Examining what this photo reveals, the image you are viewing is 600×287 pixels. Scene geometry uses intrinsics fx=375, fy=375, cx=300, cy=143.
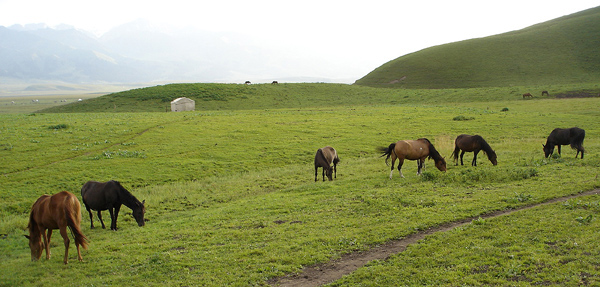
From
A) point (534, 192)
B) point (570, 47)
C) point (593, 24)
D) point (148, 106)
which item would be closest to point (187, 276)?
point (534, 192)

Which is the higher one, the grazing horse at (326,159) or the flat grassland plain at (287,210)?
the grazing horse at (326,159)

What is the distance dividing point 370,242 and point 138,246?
301 inches

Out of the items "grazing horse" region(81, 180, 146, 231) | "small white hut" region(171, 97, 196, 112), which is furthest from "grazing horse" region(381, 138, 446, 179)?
"small white hut" region(171, 97, 196, 112)

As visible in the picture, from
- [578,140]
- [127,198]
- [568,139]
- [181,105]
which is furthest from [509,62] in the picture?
[127,198]

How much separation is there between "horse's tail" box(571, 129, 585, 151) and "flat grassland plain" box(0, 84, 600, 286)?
3.99ft

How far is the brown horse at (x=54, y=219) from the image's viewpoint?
456 inches

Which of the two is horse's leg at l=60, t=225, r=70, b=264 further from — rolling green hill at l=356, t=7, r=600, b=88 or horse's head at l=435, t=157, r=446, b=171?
rolling green hill at l=356, t=7, r=600, b=88

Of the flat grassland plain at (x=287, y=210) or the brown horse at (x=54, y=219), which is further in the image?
the brown horse at (x=54, y=219)

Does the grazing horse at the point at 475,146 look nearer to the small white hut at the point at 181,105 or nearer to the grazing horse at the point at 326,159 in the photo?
the grazing horse at the point at 326,159

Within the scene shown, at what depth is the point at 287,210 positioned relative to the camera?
15516 millimetres

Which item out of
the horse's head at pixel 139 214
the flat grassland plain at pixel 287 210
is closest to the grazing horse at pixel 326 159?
the flat grassland plain at pixel 287 210

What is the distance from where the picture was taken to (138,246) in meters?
12.6

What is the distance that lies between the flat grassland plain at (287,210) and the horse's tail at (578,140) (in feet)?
3.99

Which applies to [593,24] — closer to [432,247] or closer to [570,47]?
[570,47]
